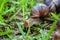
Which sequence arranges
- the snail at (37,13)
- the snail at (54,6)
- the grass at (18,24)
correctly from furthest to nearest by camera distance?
the snail at (54,6)
the snail at (37,13)
the grass at (18,24)

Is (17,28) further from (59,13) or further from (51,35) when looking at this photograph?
(59,13)

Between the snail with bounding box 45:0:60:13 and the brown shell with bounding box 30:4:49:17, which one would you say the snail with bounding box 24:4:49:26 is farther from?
the snail with bounding box 45:0:60:13

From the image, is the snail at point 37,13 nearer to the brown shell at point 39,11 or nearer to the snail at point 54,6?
the brown shell at point 39,11

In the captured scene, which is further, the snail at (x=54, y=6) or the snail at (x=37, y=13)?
the snail at (x=54, y=6)

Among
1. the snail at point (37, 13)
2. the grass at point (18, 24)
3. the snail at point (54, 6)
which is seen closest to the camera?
the grass at point (18, 24)

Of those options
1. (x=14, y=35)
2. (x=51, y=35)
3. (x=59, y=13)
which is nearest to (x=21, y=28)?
(x=14, y=35)

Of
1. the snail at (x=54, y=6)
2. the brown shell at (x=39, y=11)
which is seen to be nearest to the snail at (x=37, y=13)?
the brown shell at (x=39, y=11)

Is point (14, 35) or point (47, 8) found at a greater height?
point (47, 8)

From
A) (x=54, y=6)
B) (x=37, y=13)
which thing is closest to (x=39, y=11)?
(x=37, y=13)

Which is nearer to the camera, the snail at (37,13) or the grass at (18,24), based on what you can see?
the grass at (18,24)

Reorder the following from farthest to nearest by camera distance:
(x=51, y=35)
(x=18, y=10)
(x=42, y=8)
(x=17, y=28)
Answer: (x=18, y=10)
(x=42, y=8)
(x=17, y=28)
(x=51, y=35)
